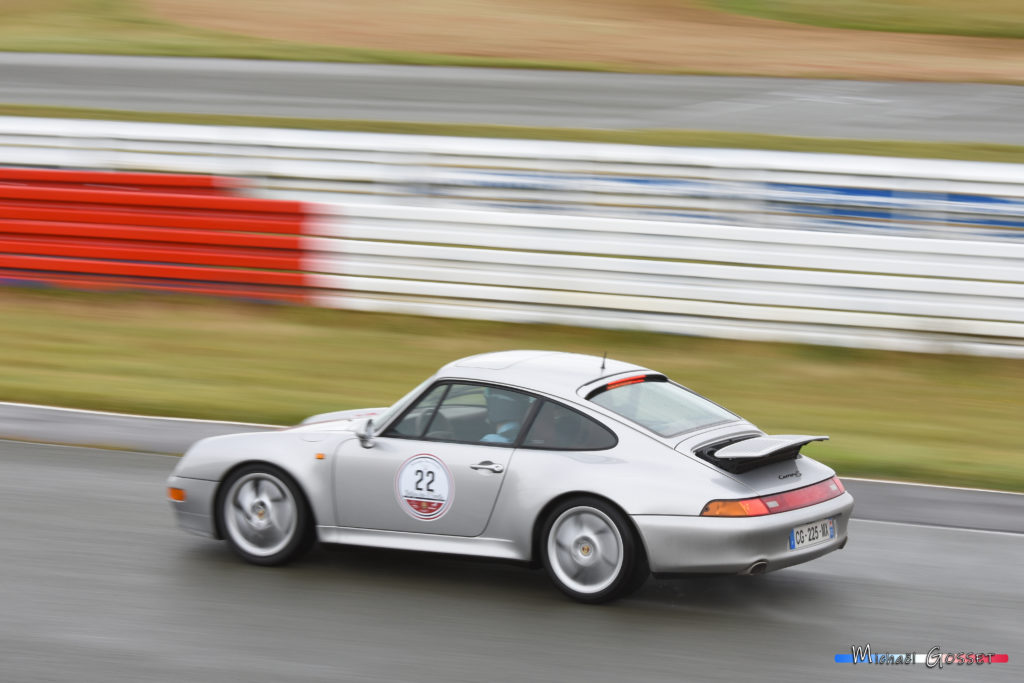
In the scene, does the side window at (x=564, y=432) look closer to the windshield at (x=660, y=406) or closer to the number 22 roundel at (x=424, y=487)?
the windshield at (x=660, y=406)

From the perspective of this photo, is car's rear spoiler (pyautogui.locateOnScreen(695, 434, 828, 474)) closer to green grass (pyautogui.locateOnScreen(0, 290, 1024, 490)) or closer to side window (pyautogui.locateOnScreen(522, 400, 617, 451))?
side window (pyautogui.locateOnScreen(522, 400, 617, 451))

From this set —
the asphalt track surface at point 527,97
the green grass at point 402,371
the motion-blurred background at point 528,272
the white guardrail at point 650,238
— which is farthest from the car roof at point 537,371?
the asphalt track surface at point 527,97

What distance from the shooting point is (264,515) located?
23.2 feet

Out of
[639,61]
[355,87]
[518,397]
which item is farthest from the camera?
[639,61]

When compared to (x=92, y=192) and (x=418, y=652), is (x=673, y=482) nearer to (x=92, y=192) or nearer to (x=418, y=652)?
(x=418, y=652)

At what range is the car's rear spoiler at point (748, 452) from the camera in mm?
6246

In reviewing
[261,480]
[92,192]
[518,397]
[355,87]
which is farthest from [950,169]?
[355,87]

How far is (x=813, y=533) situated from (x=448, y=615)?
1.83 metres

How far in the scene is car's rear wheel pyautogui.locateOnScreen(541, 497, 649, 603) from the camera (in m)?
6.25

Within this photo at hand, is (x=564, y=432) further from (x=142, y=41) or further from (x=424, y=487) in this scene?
(x=142, y=41)

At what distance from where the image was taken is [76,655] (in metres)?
5.80

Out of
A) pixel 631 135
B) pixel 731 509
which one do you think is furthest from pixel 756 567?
pixel 631 135

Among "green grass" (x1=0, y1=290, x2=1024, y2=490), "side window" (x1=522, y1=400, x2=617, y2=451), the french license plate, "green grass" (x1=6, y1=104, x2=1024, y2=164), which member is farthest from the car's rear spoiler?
"green grass" (x1=6, y1=104, x2=1024, y2=164)

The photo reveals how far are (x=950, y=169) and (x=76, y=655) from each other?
9.46 metres
